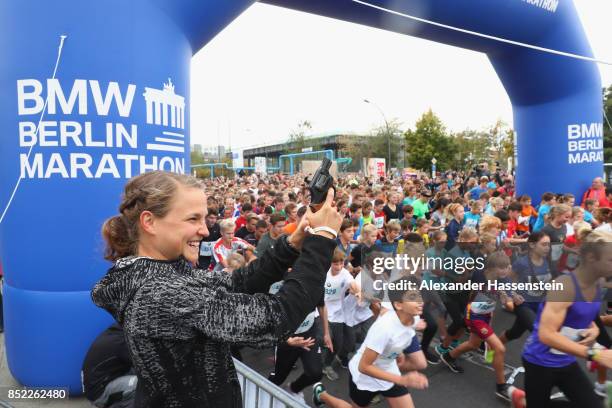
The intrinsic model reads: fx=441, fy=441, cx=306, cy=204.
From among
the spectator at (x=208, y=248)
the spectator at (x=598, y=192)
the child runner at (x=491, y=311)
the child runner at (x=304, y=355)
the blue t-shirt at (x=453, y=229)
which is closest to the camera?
the child runner at (x=304, y=355)

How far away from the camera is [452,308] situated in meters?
4.70

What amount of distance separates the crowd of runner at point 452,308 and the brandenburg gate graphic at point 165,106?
1.44 meters

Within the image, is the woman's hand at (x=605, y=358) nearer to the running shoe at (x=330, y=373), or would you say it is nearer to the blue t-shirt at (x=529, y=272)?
the blue t-shirt at (x=529, y=272)

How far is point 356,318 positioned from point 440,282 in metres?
0.95

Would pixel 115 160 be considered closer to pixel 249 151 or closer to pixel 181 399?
pixel 181 399

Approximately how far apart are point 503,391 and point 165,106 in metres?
4.04

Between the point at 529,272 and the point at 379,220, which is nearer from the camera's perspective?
the point at 529,272

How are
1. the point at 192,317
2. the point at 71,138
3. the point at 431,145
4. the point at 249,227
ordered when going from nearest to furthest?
the point at 192,317 → the point at 71,138 → the point at 249,227 → the point at 431,145

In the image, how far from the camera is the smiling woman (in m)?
1.08

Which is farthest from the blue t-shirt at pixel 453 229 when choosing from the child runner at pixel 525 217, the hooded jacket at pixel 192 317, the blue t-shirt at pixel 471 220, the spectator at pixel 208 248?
the hooded jacket at pixel 192 317

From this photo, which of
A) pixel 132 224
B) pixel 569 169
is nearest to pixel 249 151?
pixel 569 169

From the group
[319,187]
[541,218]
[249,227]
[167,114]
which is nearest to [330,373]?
[249,227]

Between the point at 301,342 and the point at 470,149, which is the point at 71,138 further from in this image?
the point at 470,149

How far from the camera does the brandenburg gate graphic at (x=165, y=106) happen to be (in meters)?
3.96
